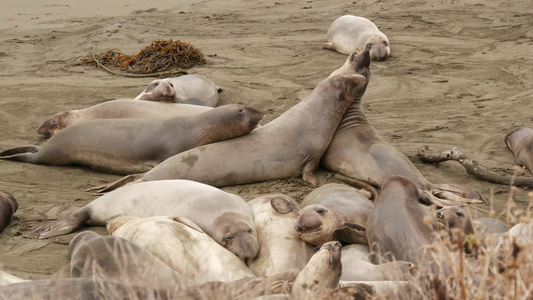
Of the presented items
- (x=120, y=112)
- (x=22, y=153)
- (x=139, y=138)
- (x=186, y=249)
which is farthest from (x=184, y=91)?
(x=186, y=249)

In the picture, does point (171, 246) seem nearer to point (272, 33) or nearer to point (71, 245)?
point (71, 245)

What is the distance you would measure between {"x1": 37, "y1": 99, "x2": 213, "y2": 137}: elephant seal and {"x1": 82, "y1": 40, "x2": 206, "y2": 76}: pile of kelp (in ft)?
8.05

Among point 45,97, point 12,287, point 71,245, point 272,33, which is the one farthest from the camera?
point 272,33

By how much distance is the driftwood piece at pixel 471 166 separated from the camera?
5.87 metres

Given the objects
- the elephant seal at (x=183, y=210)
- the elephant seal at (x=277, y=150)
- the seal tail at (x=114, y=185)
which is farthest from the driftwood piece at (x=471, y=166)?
the seal tail at (x=114, y=185)

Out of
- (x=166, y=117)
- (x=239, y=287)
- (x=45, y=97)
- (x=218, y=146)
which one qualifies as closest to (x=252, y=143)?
(x=218, y=146)

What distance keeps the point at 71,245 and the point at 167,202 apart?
2.46ft

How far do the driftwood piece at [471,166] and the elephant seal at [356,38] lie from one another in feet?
12.9

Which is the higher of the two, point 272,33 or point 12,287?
point 12,287

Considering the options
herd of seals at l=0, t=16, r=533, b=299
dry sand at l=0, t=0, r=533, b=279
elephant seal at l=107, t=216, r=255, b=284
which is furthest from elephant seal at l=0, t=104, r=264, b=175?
elephant seal at l=107, t=216, r=255, b=284

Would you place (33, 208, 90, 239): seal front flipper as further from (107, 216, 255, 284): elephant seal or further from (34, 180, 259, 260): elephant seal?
(107, 216, 255, 284): elephant seal

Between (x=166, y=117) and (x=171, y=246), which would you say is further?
(x=166, y=117)

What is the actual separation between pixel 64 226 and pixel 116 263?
151 cm

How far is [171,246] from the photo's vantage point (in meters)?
4.09
